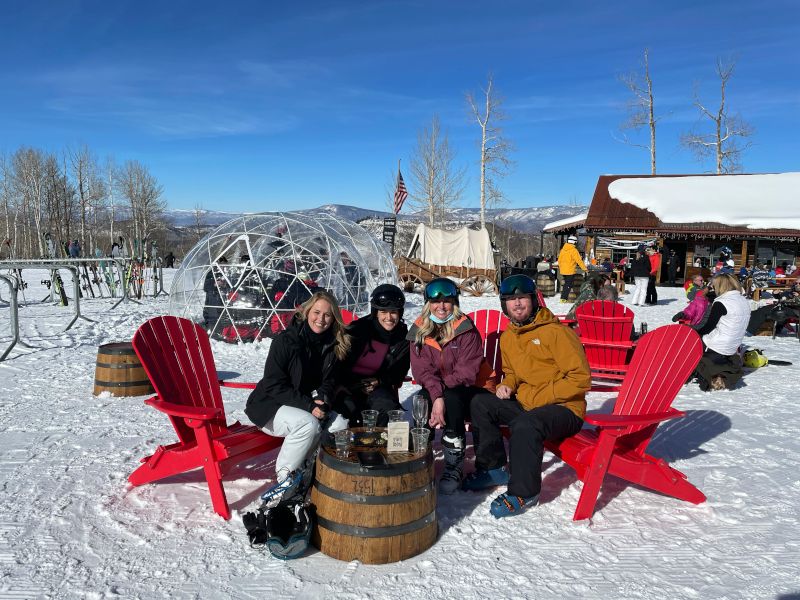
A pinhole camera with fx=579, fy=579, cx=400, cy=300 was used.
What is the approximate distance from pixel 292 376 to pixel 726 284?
209 inches

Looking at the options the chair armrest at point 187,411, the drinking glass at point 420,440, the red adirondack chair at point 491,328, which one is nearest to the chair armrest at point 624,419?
the drinking glass at point 420,440

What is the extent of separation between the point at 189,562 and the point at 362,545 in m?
0.84

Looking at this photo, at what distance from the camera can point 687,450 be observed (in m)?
4.59

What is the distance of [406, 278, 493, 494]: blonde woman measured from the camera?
3906 mm

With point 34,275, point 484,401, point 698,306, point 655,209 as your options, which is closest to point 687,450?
point 484,401

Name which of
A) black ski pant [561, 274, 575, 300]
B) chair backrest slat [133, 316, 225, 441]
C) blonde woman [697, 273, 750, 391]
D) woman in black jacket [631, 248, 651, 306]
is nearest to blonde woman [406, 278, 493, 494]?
chair backrest slat [133, 316, 225, 441]

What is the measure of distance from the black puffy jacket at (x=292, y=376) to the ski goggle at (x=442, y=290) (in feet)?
2.45

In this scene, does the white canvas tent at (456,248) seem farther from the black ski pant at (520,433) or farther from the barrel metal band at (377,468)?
the barrel metal band at (377,468)

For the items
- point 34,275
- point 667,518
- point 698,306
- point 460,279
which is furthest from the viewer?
point 34,275

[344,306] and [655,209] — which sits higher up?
[655,209]

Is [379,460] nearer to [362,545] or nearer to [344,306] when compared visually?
[362,545]

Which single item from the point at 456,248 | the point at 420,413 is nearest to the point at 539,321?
the point at 420,413

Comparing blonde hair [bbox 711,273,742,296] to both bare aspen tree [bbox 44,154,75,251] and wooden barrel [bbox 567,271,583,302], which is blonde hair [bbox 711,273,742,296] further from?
bare aspen tree [bbox 44,154,75,251]

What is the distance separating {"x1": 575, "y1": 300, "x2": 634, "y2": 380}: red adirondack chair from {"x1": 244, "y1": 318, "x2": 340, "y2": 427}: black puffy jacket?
3.73 metres
